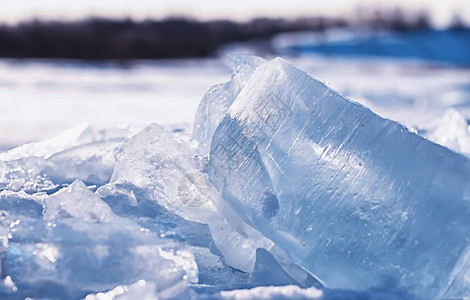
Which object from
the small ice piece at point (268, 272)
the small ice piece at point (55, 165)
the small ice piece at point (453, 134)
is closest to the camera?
the small ice piece at point (268, 272)

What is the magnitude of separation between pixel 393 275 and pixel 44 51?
21.3m

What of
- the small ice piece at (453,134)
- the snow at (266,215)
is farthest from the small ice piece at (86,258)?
the small ice piece at (453,134)

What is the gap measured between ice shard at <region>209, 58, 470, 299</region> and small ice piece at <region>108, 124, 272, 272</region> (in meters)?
0.08

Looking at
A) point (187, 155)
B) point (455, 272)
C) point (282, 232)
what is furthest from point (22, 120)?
point (455, 272)

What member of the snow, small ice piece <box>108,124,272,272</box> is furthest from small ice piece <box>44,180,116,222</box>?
small ice piece <box>108,124,272,272</box>

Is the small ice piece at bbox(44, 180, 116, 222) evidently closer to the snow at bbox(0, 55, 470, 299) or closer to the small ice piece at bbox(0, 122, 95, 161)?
the snow at bbox(0, 55, 470, 299)

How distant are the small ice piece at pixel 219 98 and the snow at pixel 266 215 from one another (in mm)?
125

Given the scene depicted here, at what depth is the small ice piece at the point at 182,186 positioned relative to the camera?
1579mm

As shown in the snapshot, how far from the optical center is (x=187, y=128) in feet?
9.36

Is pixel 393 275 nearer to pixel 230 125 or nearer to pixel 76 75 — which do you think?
pixel 230 125

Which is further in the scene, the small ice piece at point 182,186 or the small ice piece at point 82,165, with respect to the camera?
the small ice piece at point 82,165

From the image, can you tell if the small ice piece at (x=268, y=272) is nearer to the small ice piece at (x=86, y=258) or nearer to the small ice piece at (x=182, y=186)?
the small ice piece at (x=182, y=186)

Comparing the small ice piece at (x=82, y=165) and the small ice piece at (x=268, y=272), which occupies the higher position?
the small ice piece at (x=268, y=272)

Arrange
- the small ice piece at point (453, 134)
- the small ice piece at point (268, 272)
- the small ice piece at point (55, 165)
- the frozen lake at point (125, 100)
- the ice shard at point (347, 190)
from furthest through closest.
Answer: the frozen lake at point (125, 100)
the small ice piece at point (453, 134)
the small ice piece at point (55, 165)
the small ice piece at point (268, 272)
the ice shard at point (347, 190)
